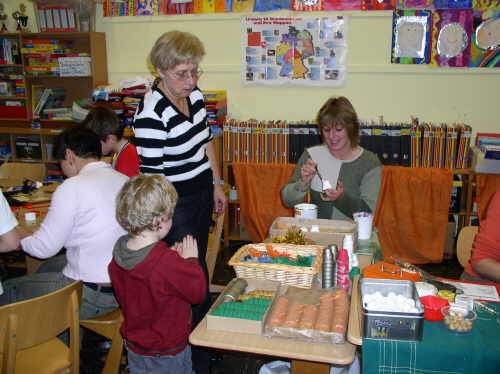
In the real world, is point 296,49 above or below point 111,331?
above

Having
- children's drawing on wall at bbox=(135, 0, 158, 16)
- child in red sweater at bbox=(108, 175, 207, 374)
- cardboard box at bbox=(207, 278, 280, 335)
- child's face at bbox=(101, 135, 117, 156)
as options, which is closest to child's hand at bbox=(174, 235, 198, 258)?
child in red sweater at bbox=(108, 175, 207, 374)

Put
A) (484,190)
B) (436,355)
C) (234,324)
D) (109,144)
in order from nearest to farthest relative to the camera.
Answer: (436,355)
(234,324)
(109,144)
(484,190)

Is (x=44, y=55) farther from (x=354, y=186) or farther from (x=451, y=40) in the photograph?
(x=451, y=40)

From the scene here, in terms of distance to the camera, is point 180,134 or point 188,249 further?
point 180,134

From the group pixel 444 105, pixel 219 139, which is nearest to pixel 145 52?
pixel 219 139

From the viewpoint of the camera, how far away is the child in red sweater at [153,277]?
62.9 inches

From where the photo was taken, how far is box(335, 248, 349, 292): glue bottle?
5.65 ft

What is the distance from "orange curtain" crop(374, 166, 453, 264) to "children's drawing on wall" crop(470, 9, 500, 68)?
954mm

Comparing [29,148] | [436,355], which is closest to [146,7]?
[29,148]

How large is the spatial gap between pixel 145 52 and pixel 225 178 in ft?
4.72

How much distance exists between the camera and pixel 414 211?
3.84 metres

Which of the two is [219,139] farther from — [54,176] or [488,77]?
[488,77]

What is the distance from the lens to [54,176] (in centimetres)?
459

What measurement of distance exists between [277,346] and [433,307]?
0.52 m
